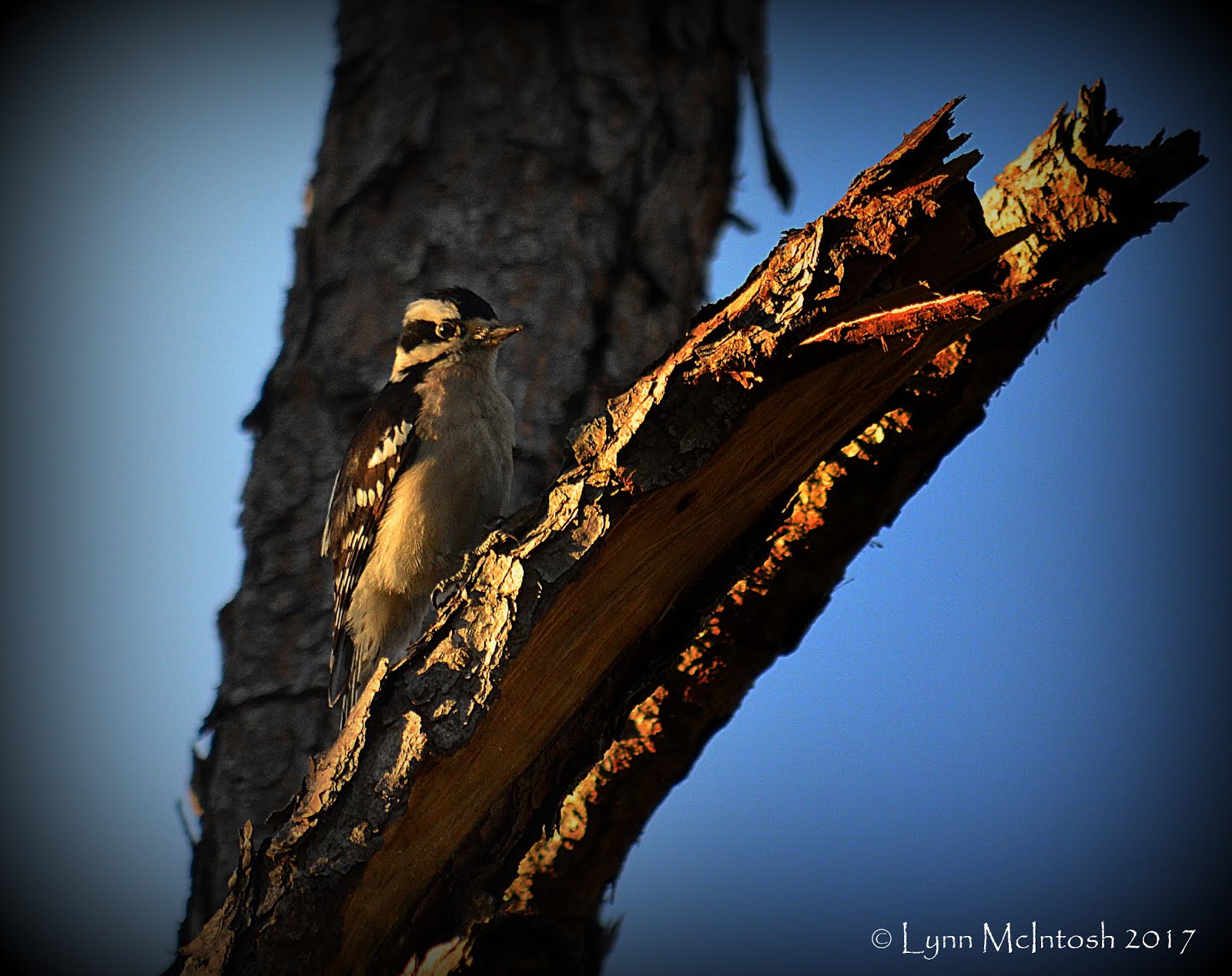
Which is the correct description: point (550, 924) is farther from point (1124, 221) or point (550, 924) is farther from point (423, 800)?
point (1124, 221)

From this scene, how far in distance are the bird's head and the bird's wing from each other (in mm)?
241

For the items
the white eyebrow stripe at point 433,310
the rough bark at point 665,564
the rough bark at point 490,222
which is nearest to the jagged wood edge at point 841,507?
the rough bark at point 665,564

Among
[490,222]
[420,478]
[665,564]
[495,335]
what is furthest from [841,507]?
[490,222]

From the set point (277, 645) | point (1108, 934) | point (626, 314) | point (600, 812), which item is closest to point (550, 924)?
point (600, 812)

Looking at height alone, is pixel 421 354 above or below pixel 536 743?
above

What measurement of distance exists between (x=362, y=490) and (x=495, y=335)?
868mm

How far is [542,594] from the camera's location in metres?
2.36

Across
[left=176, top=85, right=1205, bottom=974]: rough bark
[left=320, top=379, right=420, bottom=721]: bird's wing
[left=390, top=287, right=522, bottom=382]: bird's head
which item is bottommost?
[left=176, top=85, right=1205, bottom=974]: rough bark

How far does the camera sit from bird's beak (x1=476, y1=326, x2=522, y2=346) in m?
3.98

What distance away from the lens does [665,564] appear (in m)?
2.51

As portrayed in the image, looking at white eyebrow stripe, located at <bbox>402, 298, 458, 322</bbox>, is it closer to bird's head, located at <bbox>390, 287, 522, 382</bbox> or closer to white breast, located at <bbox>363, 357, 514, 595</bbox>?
bird's head, located at <bbox>390, 287, 522, 382</bbox>

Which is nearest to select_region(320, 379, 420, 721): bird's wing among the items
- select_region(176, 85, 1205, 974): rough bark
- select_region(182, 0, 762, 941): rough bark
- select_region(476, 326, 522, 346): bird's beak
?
select_region(182, 0, 762, 941): rough bark

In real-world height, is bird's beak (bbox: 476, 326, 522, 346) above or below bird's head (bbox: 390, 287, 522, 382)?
below

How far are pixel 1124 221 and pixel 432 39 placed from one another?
11.7ft
